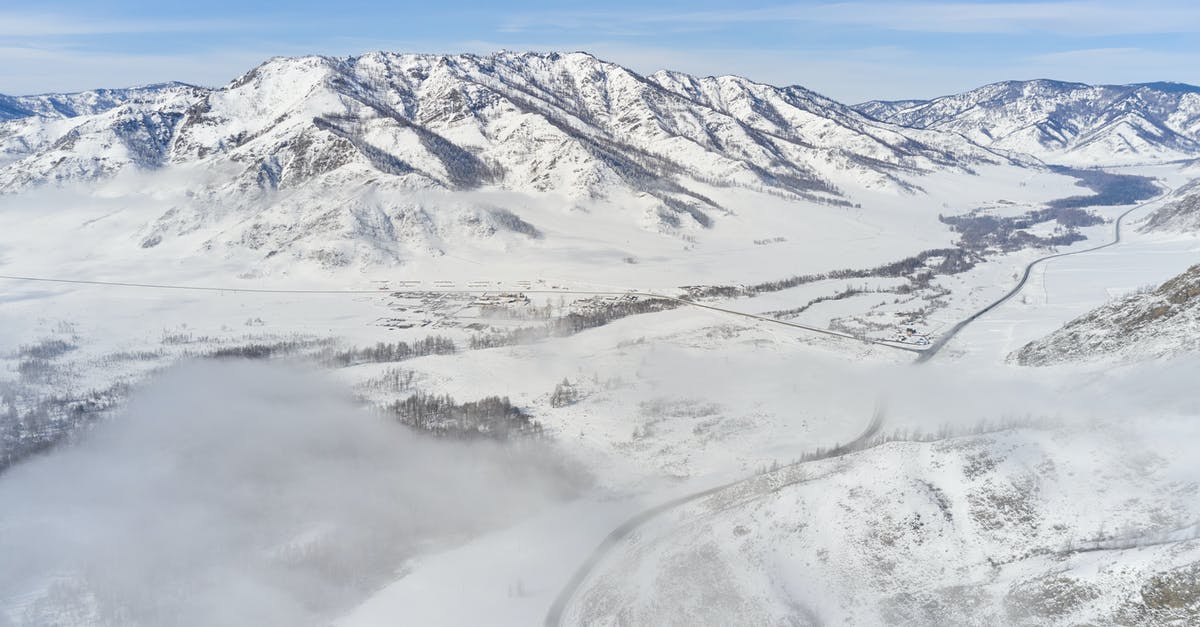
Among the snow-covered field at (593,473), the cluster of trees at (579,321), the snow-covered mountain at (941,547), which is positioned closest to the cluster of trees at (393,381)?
the snow-covered field at (593,473)

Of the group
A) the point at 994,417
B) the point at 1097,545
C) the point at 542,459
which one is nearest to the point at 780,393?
the point at 994,417

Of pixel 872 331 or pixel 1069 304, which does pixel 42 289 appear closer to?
pixel 872 331

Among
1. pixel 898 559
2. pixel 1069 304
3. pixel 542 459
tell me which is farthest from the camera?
pixel 1069 304

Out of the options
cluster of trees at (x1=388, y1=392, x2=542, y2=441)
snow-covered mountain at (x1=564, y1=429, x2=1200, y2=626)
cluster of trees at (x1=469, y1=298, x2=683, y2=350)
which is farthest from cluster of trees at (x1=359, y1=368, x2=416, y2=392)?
snow-covered mountain at (x1=564, y1=429, x2=1200, y2=626)

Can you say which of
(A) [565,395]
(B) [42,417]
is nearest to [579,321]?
(A) [565,395]

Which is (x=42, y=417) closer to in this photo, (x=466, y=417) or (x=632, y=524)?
(x=466, y=417)

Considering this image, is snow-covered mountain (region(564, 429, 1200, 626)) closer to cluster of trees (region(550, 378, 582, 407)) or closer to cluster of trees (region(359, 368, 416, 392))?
cluster of trees (region(550, 378, 582, 407))
